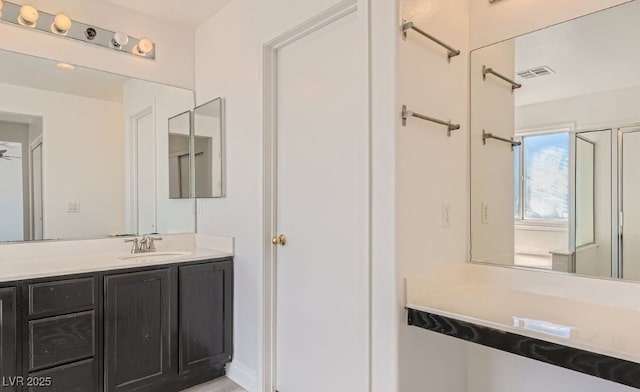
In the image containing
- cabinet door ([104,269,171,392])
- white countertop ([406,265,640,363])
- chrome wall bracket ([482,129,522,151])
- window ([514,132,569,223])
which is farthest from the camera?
cabinet door ([104,269,171,392])

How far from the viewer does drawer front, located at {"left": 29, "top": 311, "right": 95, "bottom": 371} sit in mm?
1835

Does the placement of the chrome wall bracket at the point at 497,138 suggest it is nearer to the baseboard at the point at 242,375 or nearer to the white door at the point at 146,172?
the baseboard at the point at 242,375

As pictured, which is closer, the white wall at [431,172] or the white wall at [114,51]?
the white wall at [431,172]

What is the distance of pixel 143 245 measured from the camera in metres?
2.68

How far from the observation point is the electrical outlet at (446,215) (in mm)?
1680

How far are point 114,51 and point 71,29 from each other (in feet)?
0.89

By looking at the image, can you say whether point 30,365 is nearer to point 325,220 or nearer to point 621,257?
point 325,220

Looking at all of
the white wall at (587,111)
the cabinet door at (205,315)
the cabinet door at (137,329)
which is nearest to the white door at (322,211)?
the cabinet door at (205,315)

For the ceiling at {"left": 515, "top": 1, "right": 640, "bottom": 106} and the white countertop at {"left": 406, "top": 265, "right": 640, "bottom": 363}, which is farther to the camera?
the ceiling at {"left": 515, "top": 1, "right": 640, "bottom": 106}

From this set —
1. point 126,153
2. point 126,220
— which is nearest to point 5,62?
point 126,153

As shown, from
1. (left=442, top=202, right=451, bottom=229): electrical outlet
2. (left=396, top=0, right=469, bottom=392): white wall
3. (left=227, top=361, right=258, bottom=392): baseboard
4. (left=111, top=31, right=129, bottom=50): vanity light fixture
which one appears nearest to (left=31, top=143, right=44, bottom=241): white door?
(left=111, top=31, right=129, bottom=50): vanity light fixture

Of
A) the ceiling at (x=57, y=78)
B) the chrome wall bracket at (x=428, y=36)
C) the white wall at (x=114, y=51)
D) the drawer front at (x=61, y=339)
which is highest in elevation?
the white wall at (x=114, y=51)

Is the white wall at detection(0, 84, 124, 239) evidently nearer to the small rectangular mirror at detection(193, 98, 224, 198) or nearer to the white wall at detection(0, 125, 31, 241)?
the white wall at detection(0, 125, 31, 241)

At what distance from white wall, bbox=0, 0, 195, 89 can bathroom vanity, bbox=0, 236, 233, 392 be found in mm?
1321
